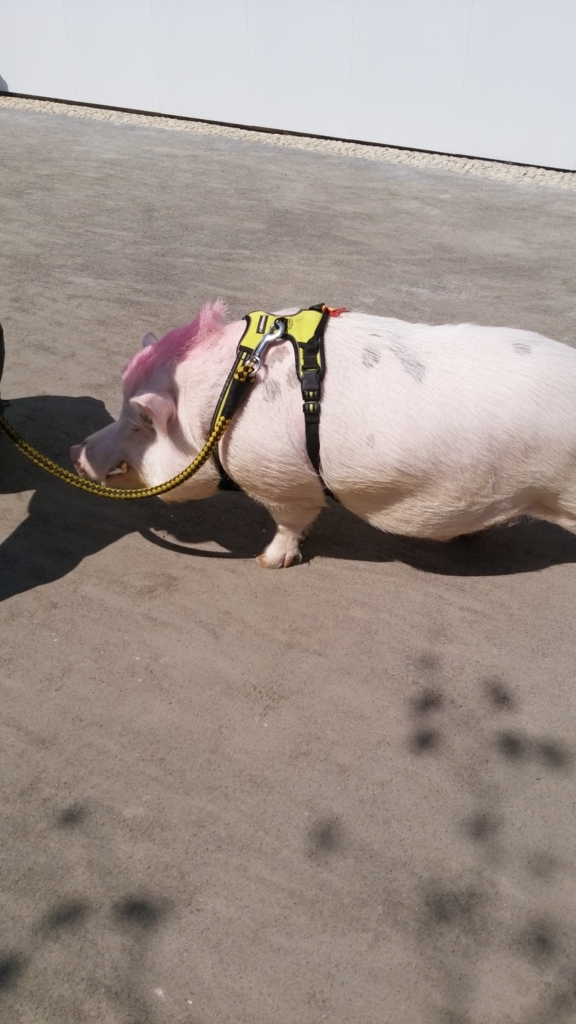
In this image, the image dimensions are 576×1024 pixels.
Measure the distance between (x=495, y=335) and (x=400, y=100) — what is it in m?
8.90

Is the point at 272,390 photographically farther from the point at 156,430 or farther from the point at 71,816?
the point at 71,816

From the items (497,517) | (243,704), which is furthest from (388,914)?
(497,517)

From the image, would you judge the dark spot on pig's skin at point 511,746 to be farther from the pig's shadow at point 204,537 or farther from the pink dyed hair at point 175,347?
the pink dyed hair at point 175,347

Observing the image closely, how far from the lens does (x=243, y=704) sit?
3553 mm

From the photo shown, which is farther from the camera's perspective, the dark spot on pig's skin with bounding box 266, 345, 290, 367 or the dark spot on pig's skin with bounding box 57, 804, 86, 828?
the dark spot on pig's skin with bounding box 266, 345, 290, 367

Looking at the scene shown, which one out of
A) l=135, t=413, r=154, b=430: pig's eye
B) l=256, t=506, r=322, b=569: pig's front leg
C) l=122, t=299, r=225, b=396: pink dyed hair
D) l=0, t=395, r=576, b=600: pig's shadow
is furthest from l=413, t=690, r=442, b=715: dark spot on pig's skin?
l=122, t=299, r=225, b=396: pink dyed hair

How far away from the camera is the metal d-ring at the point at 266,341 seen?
3570 mm

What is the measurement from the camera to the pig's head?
149 inches

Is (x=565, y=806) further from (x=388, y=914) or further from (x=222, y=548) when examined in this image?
(x=222, y=548)

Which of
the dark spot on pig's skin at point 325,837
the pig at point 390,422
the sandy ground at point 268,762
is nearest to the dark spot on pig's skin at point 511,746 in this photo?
the sandy ground at point 268,762

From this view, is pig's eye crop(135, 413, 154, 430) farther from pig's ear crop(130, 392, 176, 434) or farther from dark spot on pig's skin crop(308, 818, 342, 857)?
dark spot on pig's skin crop(308, 818, 342, 857)

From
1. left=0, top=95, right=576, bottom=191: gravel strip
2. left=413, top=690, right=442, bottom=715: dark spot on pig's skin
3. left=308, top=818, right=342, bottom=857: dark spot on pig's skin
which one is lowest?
left=308, top=818, right=342, bottom=857: dark spot on pig's skin

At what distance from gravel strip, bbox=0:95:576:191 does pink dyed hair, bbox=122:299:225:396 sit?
7.74 m

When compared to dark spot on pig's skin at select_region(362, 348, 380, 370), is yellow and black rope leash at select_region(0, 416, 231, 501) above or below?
below
